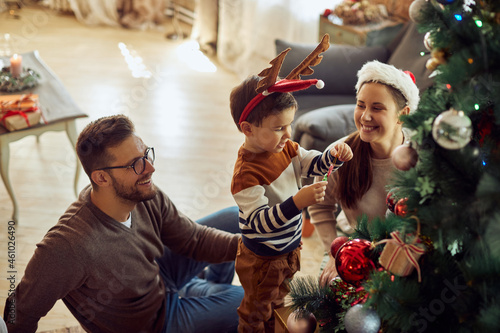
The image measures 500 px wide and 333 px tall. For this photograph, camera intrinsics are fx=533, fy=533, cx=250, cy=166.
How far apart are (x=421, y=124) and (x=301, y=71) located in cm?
50

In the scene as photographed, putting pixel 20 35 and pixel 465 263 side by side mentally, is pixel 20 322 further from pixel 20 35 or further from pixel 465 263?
pixel 20 35

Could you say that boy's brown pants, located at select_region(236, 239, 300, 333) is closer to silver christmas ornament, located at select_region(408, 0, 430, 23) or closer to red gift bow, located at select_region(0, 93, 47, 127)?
silver christmas ornament, located at select_region(408, 0, 430, 23)

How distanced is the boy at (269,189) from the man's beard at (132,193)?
317mm

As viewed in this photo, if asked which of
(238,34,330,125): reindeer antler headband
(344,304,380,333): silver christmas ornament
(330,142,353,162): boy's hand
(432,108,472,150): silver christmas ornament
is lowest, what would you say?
(344,304,380,333): silver christmas ornament

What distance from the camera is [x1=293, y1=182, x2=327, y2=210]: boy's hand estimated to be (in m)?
Result: 1.26

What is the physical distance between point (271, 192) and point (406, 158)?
51 cm

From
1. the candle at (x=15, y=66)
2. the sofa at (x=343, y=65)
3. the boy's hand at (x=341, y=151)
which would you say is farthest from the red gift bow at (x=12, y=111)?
the boy's hand at (x=341, y=151)

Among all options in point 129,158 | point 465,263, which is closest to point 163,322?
point 129,158

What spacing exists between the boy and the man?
301 millimetres

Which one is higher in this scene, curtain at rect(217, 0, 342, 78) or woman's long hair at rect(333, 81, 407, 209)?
woman's long hair at rect(333, 81, 407, 209)

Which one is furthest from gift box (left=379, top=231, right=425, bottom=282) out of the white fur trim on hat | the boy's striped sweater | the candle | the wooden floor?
the candle

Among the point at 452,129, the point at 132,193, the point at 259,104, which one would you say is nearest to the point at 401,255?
the point at 452,129

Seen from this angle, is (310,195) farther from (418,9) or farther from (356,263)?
(418,9)

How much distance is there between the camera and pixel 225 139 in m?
3.57
